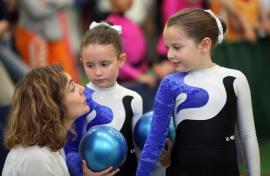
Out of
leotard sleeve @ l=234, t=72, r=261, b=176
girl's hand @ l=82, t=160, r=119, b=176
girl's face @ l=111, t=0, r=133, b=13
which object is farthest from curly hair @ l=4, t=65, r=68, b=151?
girl's face @ l=111, t=0, r=133, b=13

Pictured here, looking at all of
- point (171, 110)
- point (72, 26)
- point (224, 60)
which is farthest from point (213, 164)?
point (72, 26)

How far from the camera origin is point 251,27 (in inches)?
267

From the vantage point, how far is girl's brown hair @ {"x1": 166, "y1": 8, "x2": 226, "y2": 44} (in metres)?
3.47

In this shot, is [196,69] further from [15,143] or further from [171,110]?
[15,143]

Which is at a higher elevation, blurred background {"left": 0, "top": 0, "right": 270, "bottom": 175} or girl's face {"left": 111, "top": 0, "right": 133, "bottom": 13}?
girl's face {"left": 111, "top": 0, "right": 133, "bottom": 13}

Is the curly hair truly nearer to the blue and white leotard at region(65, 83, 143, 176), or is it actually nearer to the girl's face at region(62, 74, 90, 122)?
the girl's face at region(62, 74, 90, 122)

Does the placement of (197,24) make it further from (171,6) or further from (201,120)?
(171,6)

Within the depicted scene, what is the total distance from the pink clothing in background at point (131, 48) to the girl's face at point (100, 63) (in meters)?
1.94

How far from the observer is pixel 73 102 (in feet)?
11.4

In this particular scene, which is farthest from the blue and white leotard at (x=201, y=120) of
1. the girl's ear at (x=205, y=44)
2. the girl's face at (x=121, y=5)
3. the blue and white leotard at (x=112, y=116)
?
the girl's face at (x=121, y=5)

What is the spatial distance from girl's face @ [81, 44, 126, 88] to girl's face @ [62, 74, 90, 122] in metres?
0.31

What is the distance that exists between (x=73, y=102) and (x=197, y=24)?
77cm

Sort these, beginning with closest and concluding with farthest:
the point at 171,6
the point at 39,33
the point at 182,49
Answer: the point at 182,49 → the point at 171,6 → the point at 39,33

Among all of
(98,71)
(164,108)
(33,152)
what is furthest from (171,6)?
(33,152)
